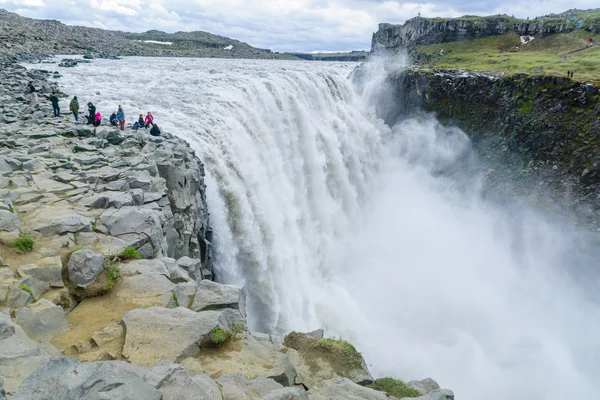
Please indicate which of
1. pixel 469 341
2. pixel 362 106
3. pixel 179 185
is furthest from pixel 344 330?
pixel 362 106

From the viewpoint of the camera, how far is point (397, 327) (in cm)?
2147

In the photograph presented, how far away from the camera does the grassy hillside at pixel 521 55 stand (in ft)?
141

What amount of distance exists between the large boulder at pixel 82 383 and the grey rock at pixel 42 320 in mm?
2288

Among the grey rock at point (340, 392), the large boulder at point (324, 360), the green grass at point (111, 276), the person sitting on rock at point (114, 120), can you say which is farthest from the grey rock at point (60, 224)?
the person sitting on rock at point (114, 120)

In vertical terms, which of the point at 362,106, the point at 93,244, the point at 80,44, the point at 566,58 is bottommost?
the point at 93,244

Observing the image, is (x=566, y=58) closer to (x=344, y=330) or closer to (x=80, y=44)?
(x=344, y=330)

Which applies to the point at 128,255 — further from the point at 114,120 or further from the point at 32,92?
the point at 32,92

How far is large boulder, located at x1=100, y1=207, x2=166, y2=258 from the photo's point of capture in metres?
9.50

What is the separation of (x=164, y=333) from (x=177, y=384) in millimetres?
1671

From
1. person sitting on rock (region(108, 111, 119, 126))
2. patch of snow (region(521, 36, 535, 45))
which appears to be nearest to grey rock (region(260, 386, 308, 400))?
person sitting on rock (region(108, 111, 119, 126))

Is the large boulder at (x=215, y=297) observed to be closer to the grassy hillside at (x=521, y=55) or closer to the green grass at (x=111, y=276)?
the green grass at (x=111, y=276)

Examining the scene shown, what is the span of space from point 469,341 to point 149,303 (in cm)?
1905

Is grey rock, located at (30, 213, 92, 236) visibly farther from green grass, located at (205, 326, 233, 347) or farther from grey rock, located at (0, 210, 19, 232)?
green grass, located at (205, 326, 233, 347)

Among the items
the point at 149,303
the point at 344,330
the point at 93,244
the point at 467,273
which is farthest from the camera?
the point at 467,273
